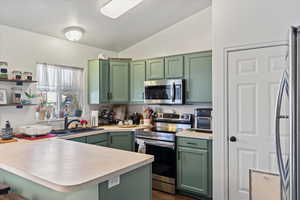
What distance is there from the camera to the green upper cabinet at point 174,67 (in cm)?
349

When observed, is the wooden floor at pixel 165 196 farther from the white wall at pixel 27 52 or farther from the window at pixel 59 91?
the white wall at pixel 27 52

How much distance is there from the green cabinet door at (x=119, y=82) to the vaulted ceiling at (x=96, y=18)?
0.50m

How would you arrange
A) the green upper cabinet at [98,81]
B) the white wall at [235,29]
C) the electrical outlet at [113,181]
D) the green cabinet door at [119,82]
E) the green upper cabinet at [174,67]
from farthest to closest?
the green cabinet door at [119,82] < the green upper cabinet at [98,81] < the green upper cabinet at [174,67] < the white wall at [235,29] < the electrical outlet at [113,181]

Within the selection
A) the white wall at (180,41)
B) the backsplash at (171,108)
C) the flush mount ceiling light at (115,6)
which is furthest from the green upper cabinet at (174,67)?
the flush mount ceiling light at (115,6)

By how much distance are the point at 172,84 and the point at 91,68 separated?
1.54 metres

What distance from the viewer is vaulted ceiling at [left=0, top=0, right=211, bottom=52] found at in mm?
2713

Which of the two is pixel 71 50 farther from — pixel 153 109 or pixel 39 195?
pixel 39 195

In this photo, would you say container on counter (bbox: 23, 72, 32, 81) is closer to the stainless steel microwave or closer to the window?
the window

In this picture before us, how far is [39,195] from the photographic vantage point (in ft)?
5.10

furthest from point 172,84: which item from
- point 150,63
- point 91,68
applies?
point 91,68

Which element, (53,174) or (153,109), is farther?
(153,109)

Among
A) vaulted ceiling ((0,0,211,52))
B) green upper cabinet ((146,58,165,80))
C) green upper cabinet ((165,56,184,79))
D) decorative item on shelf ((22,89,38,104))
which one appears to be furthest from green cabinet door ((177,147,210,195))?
decorative item on shelf ((22,89,38,104))

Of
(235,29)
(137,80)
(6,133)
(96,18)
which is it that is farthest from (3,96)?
(235,29)

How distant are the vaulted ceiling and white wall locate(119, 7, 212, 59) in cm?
11
